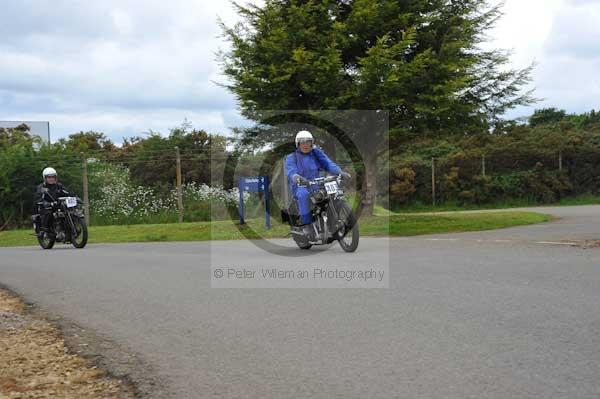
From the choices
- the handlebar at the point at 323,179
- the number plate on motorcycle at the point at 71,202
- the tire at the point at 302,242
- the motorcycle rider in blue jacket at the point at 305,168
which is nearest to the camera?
the handlebar at the point at 323,179

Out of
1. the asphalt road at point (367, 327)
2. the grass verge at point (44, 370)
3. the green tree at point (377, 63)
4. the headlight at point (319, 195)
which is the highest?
the green tree at point (377, 63)

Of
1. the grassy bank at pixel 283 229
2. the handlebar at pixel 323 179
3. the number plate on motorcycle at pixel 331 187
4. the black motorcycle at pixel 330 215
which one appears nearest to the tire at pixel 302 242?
the black motorcycle at pixel 330 215

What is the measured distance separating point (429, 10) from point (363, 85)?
3.25m

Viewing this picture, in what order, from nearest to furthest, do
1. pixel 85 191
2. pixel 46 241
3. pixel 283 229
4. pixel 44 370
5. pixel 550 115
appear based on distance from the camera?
pixel 44 370 → pixel 46 241 → pixel 283 229 → pixel 85 191 → pixel 550 115

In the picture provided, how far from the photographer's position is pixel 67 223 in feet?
57.7

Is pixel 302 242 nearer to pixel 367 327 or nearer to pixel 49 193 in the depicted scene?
pixel 367 327

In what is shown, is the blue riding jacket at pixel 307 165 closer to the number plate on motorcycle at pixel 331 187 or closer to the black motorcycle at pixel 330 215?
the black motorcycle at pixel 330 215

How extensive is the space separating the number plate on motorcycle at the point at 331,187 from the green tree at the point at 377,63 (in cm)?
704

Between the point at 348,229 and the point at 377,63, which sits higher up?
the point at 377,63

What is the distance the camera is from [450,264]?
9891mm

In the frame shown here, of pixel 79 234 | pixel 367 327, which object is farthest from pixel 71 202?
pixel 367 327

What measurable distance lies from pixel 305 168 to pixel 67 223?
25.7 ft

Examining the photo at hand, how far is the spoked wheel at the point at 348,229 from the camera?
11.7 metres

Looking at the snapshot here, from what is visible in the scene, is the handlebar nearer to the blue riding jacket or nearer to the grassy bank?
the blue riding jacket
